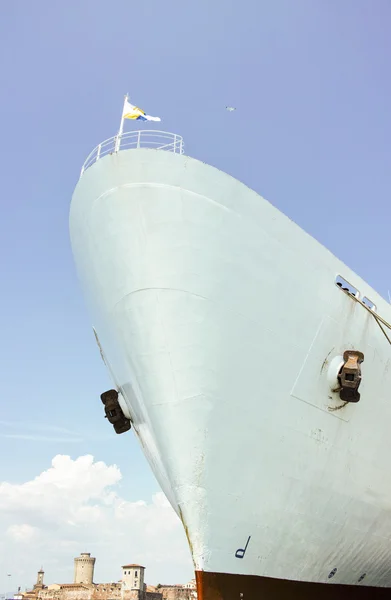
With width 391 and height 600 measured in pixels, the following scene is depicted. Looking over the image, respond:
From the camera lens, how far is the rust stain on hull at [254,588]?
6.94 meters

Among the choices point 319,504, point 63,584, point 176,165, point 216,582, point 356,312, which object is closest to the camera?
point 216,582

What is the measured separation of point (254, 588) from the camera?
286 inches

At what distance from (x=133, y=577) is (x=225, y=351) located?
264ft

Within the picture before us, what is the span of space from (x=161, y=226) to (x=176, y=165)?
988 millimetres

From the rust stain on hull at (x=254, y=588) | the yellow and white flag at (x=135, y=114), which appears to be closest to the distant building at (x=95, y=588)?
the rust stain on hull at (x=254, y=588)

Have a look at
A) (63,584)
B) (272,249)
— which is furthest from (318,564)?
(63,584)

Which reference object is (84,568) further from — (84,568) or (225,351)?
(225,351)

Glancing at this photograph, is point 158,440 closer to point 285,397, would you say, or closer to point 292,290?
point 285,397

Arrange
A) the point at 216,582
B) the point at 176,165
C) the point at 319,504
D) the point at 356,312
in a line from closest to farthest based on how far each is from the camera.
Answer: the point at 216,582
the point at 176,165
the point at 319,504
the point at 356,312

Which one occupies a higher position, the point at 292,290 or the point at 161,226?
the point at 161,226

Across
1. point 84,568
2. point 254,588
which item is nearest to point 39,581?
point 84,568

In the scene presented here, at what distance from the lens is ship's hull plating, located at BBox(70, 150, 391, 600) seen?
23.6 feet

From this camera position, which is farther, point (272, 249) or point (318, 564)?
point (318, 564)

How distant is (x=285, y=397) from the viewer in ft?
25.2
